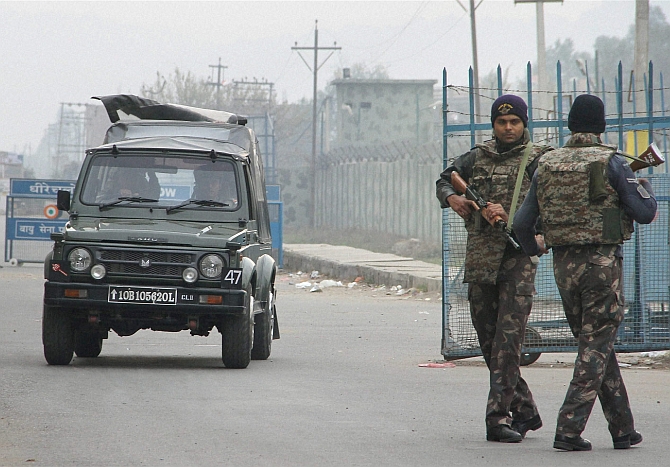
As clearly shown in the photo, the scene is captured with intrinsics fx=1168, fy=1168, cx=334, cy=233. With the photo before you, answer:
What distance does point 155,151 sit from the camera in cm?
1035

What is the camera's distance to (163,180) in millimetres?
10359

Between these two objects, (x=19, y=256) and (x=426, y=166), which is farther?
(x=426, y=166)

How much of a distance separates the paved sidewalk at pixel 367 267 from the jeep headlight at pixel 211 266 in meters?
11.1

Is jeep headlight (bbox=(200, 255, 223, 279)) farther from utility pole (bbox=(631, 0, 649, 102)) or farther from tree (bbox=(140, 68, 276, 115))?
tree (bbox=(140, 68, 276, 115))

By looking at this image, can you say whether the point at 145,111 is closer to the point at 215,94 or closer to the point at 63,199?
the point at 63,199

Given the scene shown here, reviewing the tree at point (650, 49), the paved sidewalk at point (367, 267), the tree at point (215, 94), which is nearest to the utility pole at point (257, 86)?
the tree at point (215, 94)

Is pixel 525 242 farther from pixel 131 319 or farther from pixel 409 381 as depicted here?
pixel 131 319

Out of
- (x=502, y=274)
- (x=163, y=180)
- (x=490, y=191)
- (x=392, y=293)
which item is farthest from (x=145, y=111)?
(x=392, y=293)

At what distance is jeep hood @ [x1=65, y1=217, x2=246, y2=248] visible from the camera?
9.39 metres

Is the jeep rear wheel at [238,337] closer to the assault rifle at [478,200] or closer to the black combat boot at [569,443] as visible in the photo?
the assault rifle at [478,200]

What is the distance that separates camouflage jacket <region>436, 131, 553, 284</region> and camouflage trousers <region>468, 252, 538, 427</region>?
0.07 m

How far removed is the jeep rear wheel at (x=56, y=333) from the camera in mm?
9508

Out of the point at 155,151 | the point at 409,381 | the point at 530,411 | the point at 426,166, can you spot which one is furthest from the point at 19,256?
the point at 530,411

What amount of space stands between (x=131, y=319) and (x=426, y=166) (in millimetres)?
24897
